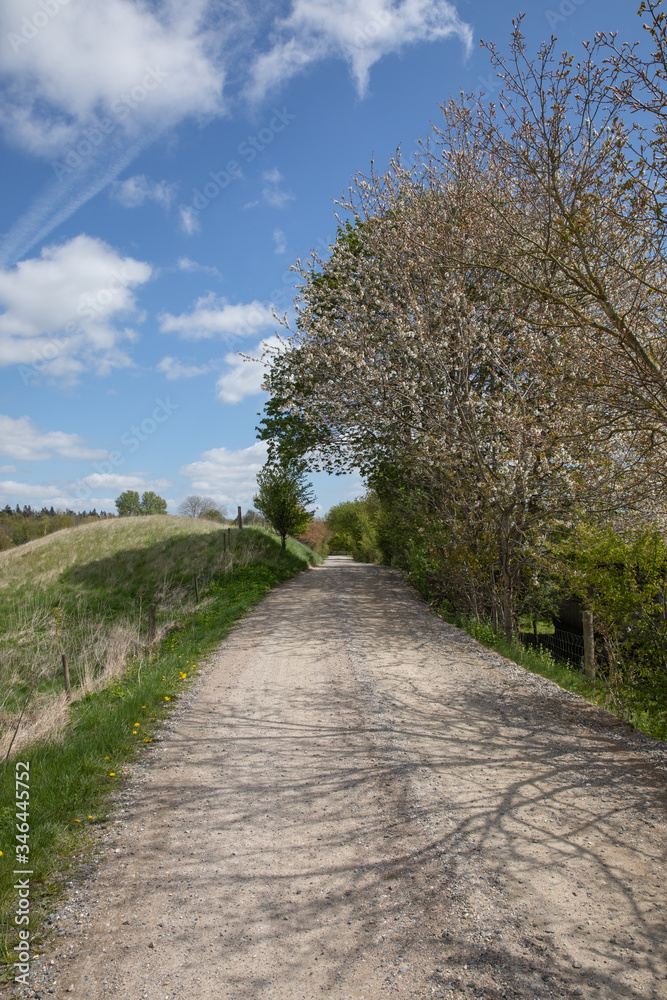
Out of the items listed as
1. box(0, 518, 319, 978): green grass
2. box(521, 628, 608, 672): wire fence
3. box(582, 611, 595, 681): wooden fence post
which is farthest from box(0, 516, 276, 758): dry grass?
box(521, 628, 608, 672): wire fence

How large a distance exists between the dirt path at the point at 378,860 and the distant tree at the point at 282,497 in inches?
754

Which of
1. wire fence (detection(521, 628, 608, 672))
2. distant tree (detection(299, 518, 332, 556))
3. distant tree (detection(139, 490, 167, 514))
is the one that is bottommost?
wire fence (detection(521, 628, 608, 672))

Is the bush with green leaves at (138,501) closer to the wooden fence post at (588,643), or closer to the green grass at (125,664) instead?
the green grass at (125,664)

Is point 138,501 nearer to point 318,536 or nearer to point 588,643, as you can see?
point 318,536

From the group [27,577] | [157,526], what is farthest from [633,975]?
[157,526]

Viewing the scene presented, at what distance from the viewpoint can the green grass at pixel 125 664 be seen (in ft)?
12.5

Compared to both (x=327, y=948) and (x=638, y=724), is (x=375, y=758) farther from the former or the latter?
(x=638, y=724)

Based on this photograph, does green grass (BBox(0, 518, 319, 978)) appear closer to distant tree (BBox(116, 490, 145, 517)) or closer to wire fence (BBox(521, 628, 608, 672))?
wire fence (BBox(521, 628, 608, 672))

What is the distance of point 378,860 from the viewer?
356 centimetres

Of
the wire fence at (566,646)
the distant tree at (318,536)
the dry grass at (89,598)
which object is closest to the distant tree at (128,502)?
the distant tree at (318,536)

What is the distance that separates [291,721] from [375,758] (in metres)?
1.26

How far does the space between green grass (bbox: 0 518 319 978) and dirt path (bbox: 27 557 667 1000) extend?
0.29m

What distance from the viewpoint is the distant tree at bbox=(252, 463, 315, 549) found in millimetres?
25656

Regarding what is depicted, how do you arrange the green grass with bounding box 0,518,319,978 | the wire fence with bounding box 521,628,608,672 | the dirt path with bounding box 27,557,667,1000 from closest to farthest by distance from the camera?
the dirt path with bounding box 27,557,667,1000 → the green grass with bounding box 0,518,319,978 → the wire fence with bounding box 521,628,608,672
